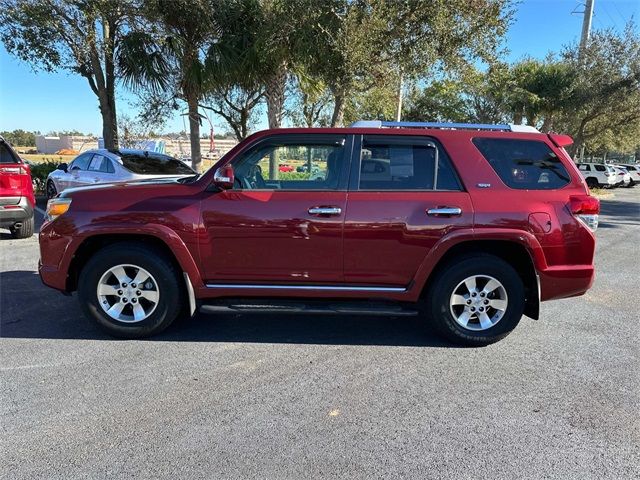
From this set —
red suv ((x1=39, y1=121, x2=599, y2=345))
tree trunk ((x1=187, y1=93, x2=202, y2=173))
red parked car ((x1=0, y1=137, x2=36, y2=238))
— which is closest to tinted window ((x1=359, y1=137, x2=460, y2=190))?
red suv ((x1=39, y1=121, x2=599, y2=345))

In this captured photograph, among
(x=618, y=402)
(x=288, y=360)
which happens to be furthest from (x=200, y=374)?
(x=618, y=402)

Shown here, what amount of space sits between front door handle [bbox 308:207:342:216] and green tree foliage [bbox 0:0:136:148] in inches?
385

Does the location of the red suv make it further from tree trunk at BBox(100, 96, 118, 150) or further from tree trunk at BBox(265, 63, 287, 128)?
tree trunk at BBox(100, 96, 118, 150)

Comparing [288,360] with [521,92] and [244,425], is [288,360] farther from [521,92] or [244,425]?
[521,92]

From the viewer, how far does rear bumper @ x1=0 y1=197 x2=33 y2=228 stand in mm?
7453

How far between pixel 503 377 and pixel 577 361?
2.61 ft

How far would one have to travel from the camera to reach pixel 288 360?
3.87 meters

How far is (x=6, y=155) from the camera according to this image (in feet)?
24.5

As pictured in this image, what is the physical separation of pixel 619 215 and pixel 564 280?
13117 millimetres

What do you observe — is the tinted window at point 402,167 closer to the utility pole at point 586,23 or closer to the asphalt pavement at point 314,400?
the asphalt pavement at point 314,400

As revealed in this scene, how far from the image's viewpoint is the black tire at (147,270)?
4059 mm

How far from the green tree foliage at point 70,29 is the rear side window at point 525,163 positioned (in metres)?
10.3

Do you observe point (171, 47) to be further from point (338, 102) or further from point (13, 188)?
point (13, 188)

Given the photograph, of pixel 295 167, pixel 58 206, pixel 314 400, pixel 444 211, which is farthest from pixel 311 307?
pixel 58 206
